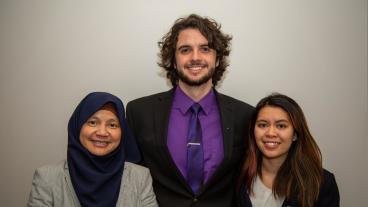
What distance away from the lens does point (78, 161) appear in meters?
1.96

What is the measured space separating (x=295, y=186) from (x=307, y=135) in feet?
1.17

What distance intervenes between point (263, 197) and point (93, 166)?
1155 mm

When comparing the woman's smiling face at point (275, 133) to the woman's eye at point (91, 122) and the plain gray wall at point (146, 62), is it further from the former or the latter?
the woman's eye at point (91, 122)

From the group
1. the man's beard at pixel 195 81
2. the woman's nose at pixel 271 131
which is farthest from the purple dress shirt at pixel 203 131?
the woman's nose at pixel 271 131

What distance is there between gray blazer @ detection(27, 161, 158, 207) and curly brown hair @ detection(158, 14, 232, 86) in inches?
37.4

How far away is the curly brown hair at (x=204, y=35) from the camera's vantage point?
8.32ft

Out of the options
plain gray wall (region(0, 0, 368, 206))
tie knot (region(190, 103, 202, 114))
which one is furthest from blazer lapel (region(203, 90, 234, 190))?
plain gray wall (region(0, 0, 368, 206))

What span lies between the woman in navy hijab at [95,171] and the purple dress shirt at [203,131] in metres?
0.33

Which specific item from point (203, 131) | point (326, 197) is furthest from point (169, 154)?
point (326, 197)

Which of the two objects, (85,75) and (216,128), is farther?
(85,75)

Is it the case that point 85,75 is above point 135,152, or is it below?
above

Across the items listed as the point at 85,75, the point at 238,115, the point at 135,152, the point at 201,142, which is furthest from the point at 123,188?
the point at 85,75

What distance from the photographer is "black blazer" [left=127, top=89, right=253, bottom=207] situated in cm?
225

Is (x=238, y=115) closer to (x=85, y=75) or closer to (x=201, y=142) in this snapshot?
(x=201, y=142)
